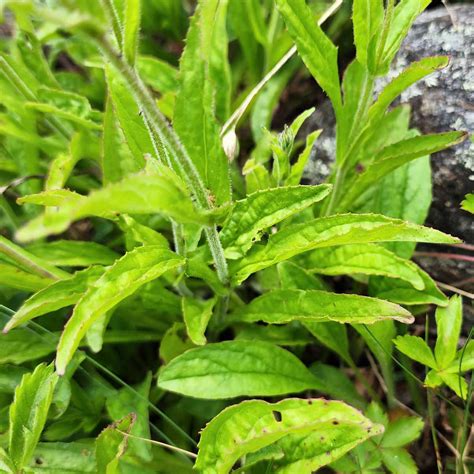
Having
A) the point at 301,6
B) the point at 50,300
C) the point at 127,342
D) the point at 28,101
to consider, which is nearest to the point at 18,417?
the point at 50,300

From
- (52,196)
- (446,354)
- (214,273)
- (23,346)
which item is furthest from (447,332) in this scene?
(23,346)

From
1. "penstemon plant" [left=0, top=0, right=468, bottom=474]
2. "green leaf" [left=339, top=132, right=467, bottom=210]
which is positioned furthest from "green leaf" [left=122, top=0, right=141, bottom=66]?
"green leaf" [left=339, top=132, right=467, bottom=210]

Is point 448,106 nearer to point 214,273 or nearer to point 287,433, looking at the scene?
point 214,273

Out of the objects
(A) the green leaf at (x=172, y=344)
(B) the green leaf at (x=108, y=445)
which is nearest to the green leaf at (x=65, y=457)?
(B) the green leaf at (x=108, y=445)

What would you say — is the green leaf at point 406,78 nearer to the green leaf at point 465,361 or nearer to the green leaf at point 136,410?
the green leaf at point 465,361

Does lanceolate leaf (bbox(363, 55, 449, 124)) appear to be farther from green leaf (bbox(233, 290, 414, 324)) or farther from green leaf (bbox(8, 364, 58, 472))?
green leaf (bbox(8, 364, 58, 472))
